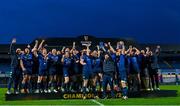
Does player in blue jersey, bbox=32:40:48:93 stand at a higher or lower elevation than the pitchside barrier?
higher

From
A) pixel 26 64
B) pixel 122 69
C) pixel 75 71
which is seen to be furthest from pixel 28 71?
pixel 122 69

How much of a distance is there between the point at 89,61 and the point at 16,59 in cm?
303

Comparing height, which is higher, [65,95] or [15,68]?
[15,68]

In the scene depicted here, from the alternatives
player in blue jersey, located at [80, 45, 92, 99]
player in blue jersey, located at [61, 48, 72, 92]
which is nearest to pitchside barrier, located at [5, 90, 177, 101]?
player in blue jersey, located at [80, 45, 92, 99]

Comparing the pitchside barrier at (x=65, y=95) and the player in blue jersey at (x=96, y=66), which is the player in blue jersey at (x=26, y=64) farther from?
the player in blue jersey at (x=96, y=66)

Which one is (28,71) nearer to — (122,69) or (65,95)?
(65,95)

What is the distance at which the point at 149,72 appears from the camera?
21.8 m

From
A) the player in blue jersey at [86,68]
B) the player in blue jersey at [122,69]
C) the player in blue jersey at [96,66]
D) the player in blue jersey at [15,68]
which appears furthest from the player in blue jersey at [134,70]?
the player in blue jersey at [15,68]

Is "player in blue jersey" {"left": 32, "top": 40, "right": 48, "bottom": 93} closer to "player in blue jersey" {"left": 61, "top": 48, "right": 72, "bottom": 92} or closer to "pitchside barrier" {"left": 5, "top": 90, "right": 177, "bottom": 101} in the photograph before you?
"player in blue jersey" {"left": 61, "top": 48, "right": 72, "bottom": 92}

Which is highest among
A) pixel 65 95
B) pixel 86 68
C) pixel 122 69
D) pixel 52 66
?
pixel 52 66

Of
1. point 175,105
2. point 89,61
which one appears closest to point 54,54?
point 89,61

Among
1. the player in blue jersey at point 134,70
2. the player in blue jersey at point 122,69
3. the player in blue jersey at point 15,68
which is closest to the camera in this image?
the player in blue jersey at point 122,69

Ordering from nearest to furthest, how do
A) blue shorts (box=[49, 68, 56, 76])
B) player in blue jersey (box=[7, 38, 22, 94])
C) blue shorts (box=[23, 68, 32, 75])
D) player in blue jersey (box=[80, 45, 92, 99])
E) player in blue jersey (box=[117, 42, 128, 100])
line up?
player in blue jersey (box=[117, 42, 128, 100]), player in blue jersey (box=[7, 38, 22, 94]), player in blue jersey (box=[80, 45, 92, 99]), blue shorts (box=[23, 68, 32, 75]), blue shorts (box=[49, 68, 56, 76])

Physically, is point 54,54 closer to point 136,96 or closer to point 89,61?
point 89,61
